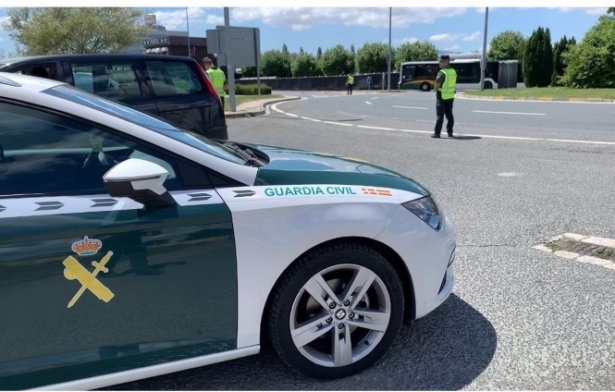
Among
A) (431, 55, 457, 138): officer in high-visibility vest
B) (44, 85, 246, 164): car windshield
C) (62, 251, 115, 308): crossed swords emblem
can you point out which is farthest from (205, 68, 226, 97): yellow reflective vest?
(62, 251, 115, 308): crossed swords emblem

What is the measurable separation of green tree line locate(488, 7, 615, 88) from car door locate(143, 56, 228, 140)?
2917 centimetres

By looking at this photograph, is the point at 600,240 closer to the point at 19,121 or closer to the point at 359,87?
the point at 19,121

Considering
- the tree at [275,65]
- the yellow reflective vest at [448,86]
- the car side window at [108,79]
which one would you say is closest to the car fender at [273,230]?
the car side window at [108,79]

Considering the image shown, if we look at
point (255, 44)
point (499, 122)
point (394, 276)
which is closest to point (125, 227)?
point (394, 276)

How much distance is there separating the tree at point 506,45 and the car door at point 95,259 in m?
89.1

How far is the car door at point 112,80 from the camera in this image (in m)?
6.10

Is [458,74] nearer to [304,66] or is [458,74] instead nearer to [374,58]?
[374,58]

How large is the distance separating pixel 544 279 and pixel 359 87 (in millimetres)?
57801

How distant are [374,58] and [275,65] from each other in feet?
57.6

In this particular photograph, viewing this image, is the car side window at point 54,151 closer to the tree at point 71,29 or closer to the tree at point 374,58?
the tree at point 71,29

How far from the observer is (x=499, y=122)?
13766 mm

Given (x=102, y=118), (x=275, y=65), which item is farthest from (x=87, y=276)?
(x=275, y=65)

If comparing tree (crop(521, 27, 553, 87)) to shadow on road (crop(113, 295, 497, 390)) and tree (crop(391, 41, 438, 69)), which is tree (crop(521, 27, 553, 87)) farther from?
tree (crop(391, 41, 438, 69))

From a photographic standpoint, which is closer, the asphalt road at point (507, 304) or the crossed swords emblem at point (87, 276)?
the crossed swords emblem at point (87, 276)
